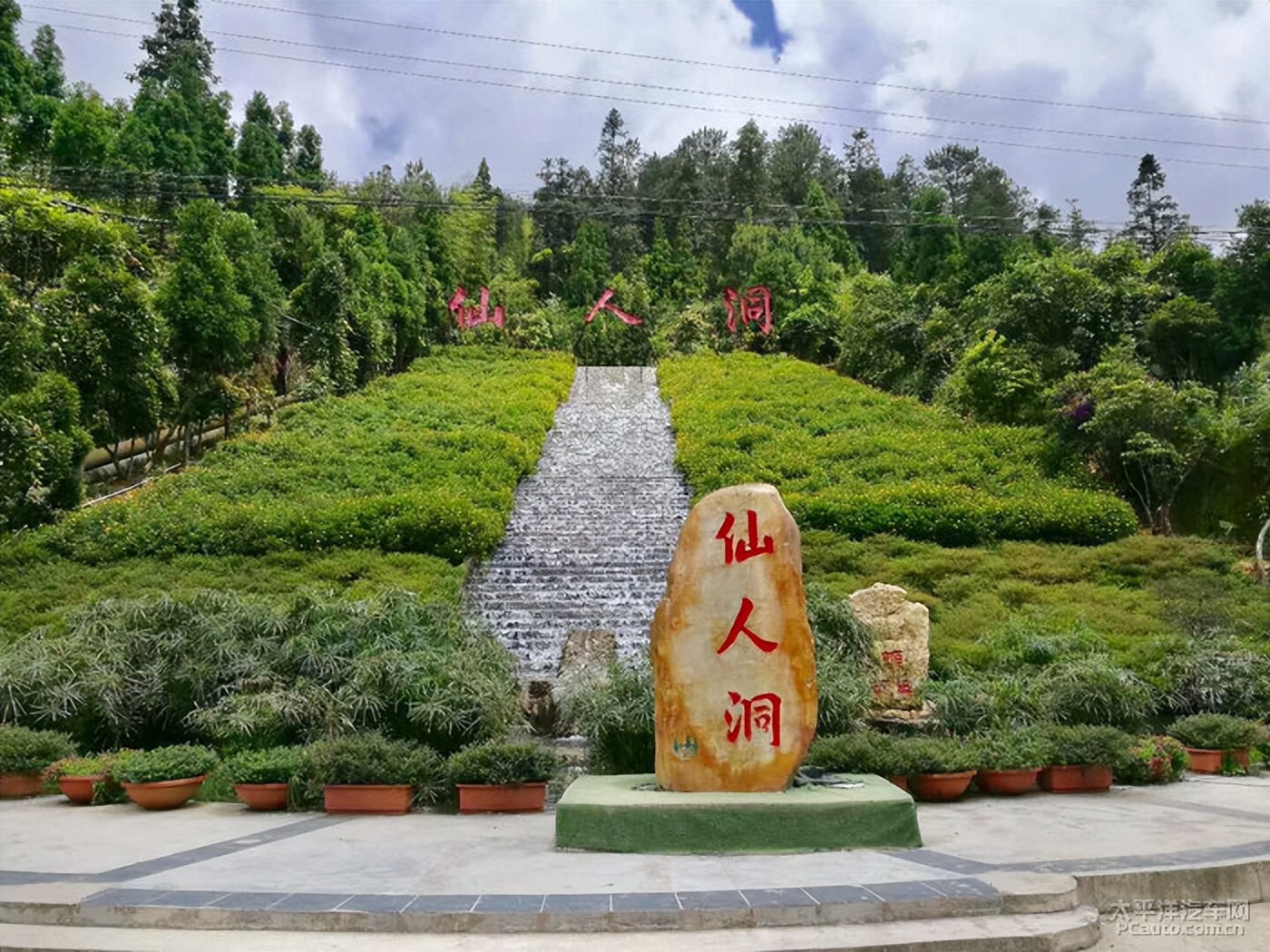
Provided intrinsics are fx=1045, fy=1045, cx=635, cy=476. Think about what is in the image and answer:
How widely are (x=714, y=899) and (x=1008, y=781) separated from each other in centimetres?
370

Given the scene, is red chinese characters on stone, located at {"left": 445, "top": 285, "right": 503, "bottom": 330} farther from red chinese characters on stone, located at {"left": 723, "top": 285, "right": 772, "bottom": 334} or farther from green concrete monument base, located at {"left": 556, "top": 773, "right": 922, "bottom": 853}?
green concrete monument base, located at {"left": 556, "top": 773, "right": 922, "bottom": 853}

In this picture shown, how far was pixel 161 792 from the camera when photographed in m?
6.41

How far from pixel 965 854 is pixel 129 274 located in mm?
13727

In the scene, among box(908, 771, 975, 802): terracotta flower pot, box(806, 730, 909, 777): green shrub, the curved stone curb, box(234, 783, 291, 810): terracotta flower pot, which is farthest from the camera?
box(908, 771, 975, 802): terracotta flower pot

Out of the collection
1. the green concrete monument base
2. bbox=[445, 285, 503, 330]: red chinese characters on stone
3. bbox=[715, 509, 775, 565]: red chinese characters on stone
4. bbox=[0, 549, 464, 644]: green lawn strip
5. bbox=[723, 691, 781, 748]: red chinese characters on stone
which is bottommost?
the green concrete monument base

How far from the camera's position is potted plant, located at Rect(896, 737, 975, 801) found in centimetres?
659

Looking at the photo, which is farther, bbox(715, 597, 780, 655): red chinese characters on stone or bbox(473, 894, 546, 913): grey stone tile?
bbox(715, 597, 780, 655): red chinese characters on stone

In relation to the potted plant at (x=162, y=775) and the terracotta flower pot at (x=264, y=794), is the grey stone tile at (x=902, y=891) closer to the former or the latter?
the terracotta flower pot at (x=264, y=794)

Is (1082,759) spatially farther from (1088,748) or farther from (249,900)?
(249,900)

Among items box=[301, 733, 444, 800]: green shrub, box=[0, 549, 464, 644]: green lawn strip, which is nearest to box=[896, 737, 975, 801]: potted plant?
box=[301, 733, 444, 800]: green shrub

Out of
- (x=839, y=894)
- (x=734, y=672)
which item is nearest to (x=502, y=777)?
(x=734, y=672)

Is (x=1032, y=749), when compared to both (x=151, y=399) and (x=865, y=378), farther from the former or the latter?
(x=865, y=378)

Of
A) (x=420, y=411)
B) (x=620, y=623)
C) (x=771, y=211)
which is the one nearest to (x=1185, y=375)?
(x=620, y=623)

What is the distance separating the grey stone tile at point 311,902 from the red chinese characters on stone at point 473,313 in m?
27.3
